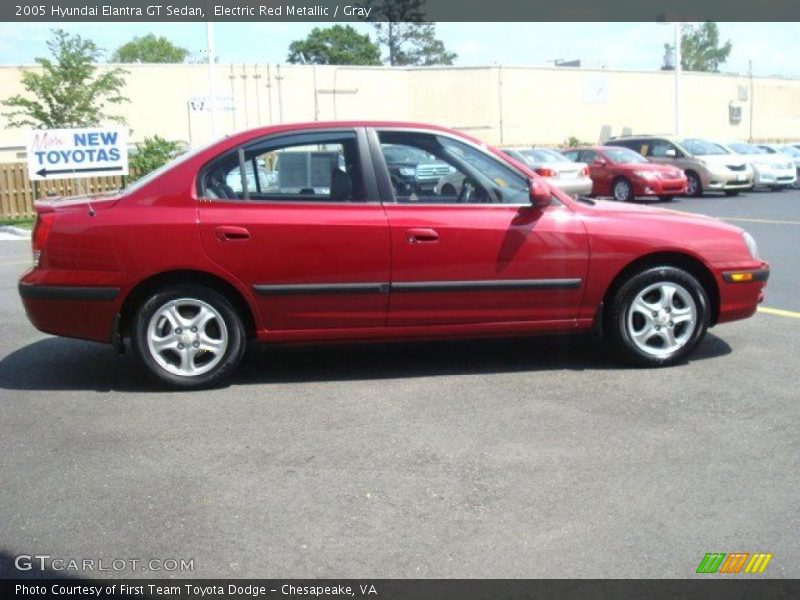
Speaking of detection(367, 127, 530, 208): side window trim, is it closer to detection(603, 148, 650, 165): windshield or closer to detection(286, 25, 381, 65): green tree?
detection(603, 148, 650, 165): windshield

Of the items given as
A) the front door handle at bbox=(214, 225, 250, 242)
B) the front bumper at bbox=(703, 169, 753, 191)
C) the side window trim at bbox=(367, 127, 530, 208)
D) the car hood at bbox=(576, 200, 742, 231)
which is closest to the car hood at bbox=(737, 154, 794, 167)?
the front bumper at bbox=(703, 169, 753, 191)

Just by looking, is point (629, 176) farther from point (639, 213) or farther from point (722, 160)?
point (639, 213)

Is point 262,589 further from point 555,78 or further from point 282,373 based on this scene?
point 555,78

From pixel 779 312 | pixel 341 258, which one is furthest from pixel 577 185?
pixel 341 258

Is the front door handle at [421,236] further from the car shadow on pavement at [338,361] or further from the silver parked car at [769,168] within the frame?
the silver parked car at [769,168]

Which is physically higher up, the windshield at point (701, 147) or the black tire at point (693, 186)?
the windshield at point (701, 147)

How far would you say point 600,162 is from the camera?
24.5m

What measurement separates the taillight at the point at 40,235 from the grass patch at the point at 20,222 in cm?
1384

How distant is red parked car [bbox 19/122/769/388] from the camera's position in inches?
233

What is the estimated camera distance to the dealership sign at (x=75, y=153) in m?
→ 18.0

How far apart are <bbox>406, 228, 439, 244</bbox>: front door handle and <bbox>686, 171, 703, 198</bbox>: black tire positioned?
20.7 m

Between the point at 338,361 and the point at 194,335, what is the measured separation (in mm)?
1175

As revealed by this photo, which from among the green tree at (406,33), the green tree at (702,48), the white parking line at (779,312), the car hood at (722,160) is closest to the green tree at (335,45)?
the green tree at (406,33)

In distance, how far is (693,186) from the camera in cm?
2552
